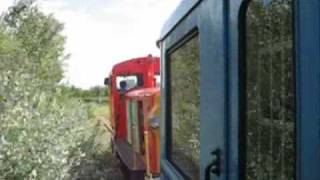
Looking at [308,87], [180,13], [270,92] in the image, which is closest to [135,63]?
[180,13]

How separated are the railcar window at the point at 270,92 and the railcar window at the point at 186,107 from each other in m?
1.08

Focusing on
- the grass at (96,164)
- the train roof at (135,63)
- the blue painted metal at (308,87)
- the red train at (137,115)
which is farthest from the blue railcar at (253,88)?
the train roof at (135,63)

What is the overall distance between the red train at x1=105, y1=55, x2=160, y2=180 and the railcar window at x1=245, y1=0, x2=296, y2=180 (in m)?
8.33

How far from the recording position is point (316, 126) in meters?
Result: 1.68

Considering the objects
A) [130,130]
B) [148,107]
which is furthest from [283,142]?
[130,130]

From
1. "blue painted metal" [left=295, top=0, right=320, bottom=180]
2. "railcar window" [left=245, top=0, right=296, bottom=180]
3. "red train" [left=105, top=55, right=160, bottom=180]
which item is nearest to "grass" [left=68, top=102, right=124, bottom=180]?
"red train" [left=105, top=55, right=160, bottom=180]

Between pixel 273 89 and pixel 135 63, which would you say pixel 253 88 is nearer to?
pixel 273 89

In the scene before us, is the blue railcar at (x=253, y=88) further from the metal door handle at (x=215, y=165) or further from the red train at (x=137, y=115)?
the red train at (x=137, y=115)

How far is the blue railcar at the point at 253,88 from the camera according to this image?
1.74 metres

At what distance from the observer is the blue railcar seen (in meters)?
1.74

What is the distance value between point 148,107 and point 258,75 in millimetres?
10161

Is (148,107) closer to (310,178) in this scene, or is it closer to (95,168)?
(95,168)

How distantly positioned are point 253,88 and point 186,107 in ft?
5.59

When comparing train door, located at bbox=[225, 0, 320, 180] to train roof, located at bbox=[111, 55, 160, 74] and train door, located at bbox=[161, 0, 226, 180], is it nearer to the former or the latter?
train door, located at bbox=[161, 0, 226, 180]
